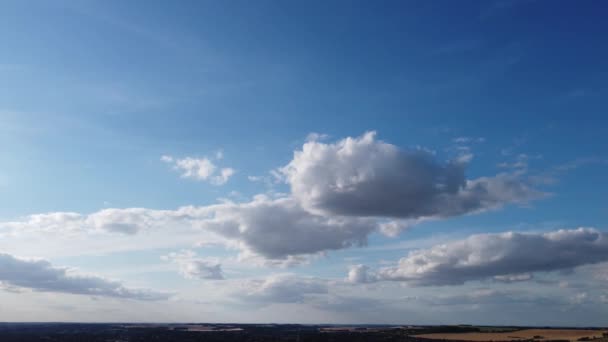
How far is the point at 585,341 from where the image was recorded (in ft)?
589

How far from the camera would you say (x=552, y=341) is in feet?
648

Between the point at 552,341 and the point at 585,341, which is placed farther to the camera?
the point at 552,341

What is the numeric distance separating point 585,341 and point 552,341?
19102 mm
